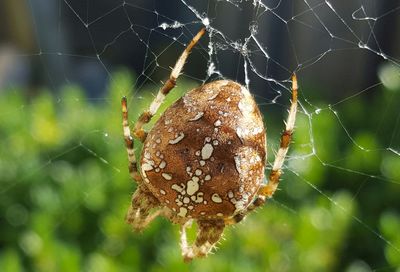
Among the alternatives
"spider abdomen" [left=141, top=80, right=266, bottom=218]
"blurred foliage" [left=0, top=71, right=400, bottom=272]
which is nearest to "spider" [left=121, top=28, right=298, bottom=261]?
"spider abdomen" [left=141, top=80, right=266, bottom=218]

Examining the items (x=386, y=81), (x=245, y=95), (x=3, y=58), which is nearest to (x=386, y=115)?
(x=386, y=81)

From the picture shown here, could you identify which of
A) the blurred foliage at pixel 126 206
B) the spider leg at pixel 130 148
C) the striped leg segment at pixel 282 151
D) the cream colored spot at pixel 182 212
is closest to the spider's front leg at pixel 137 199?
the spider leg at pixel 130 148

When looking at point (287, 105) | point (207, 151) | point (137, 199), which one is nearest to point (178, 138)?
point (207, 151)

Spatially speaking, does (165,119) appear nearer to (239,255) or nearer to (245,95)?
(245,95)

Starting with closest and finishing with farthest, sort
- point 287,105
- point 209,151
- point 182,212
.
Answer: point 209,151, point 182,212, point 287,105

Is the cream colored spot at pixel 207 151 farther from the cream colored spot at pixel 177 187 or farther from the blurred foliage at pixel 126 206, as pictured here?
the blurred foliage at pixel 126 206

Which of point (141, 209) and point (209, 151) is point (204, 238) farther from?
point (209, 151)
